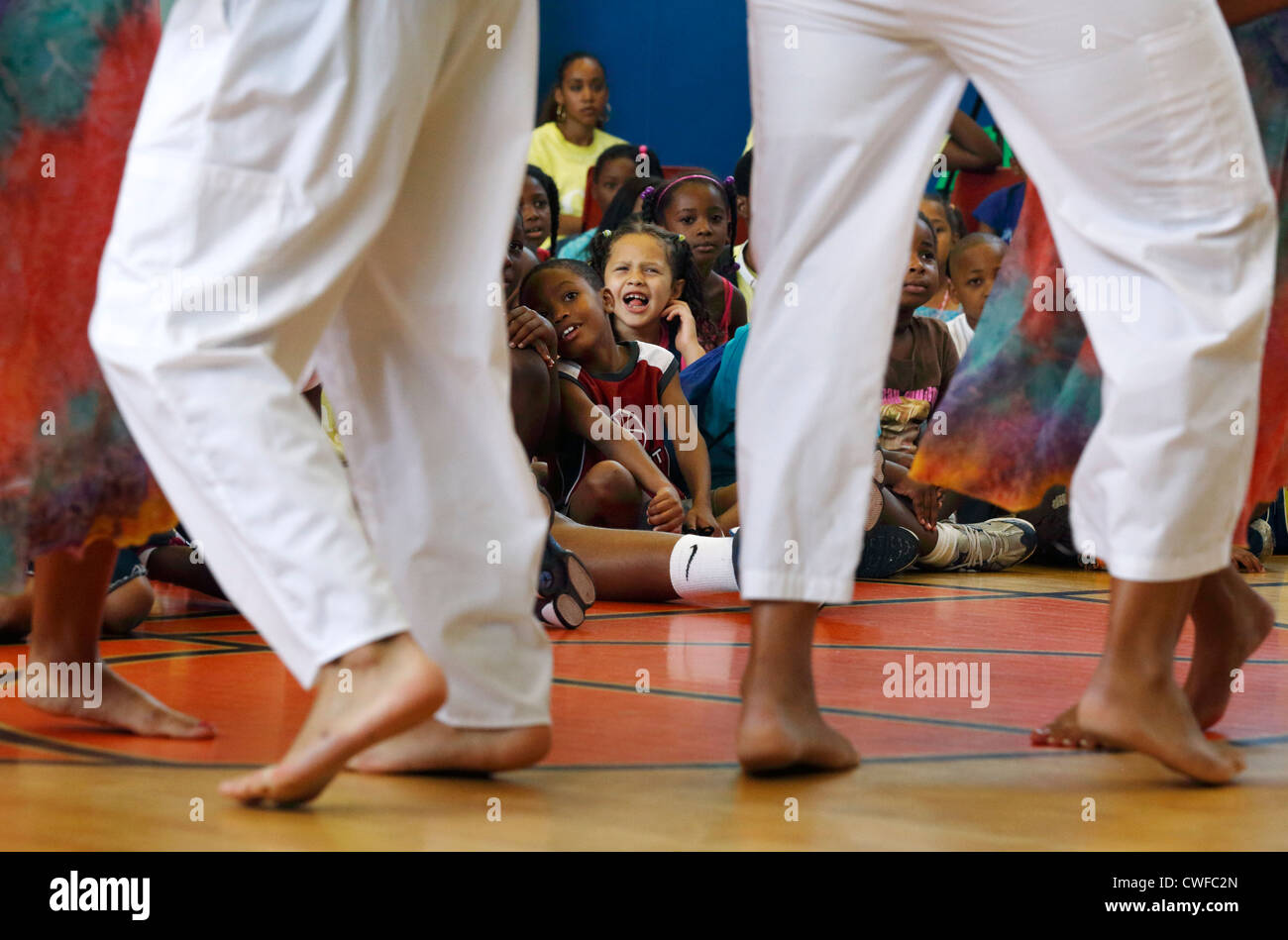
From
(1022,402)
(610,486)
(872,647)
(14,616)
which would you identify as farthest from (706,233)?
(1022,402)

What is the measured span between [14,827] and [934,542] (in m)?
2.59

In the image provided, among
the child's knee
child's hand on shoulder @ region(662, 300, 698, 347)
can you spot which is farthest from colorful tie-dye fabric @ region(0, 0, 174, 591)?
child's hand on shoulder @ region(662, 300, 698, 347)

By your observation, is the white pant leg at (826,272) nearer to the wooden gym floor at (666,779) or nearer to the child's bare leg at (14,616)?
the wooden gym floor at (666,779)

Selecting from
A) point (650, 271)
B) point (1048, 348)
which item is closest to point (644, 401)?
point (650, 271)

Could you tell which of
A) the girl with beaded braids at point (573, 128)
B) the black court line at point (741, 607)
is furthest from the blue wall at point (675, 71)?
the black court line at point (741, 607)

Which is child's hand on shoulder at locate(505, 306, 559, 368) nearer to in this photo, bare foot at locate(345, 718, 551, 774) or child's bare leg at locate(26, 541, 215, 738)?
child's bare leg at locate(26, 541, 215, 738)

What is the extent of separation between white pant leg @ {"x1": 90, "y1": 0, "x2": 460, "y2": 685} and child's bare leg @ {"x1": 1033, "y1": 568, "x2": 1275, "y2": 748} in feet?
2.96

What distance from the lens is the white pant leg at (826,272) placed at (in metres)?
1.53

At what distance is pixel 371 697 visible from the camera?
117cm

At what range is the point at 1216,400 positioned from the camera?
1.43 metres

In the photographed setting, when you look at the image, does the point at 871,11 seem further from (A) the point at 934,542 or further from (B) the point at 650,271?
(B) the point at 650,271

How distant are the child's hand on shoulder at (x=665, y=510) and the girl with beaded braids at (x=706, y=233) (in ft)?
3.67

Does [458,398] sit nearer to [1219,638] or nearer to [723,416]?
[1219,638]

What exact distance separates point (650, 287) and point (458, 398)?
2549 millimetres
